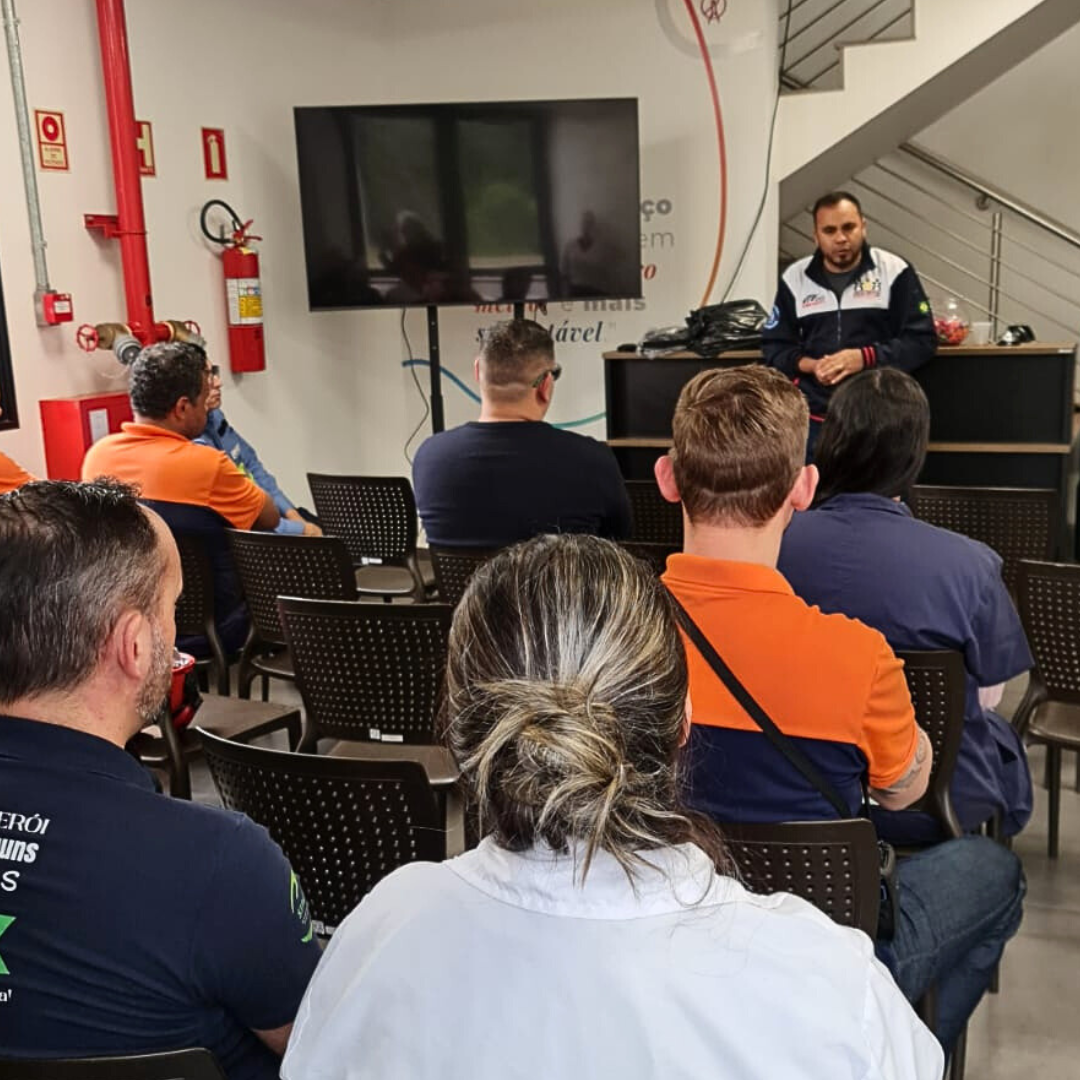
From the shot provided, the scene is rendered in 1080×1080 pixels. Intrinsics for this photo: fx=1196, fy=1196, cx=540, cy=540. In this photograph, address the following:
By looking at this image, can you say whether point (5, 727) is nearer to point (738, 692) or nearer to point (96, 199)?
point (738, 692)

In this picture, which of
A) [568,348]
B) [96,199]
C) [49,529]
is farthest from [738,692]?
[568,348]

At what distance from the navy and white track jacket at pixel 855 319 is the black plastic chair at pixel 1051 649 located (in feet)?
6.41

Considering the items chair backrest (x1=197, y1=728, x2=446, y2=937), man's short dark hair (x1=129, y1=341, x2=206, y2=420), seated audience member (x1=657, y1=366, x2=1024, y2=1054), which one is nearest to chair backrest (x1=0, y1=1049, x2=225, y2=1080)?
chair backrest (x1=197, y1=728, x2=446, y2=937)

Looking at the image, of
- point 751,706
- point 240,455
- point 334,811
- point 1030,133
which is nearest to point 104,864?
point 334,811

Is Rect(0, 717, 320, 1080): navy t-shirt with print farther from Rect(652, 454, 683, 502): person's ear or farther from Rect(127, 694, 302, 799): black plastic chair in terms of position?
Rect(127, 694, 302, 799): black plastic chair

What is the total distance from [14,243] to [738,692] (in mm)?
3739

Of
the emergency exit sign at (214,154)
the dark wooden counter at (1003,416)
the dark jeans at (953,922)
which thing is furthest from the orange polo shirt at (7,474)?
the dark wooden counter at (1003,416)

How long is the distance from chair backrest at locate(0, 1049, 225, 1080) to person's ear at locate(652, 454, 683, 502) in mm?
1081

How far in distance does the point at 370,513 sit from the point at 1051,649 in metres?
2.25

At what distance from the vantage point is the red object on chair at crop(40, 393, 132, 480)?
4.48m

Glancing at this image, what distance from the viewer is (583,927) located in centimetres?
91

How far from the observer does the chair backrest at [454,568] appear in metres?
3.12

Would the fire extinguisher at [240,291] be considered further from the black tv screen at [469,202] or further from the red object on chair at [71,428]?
the red object on chair at [71,428]

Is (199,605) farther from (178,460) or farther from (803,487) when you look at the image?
(803,487)
